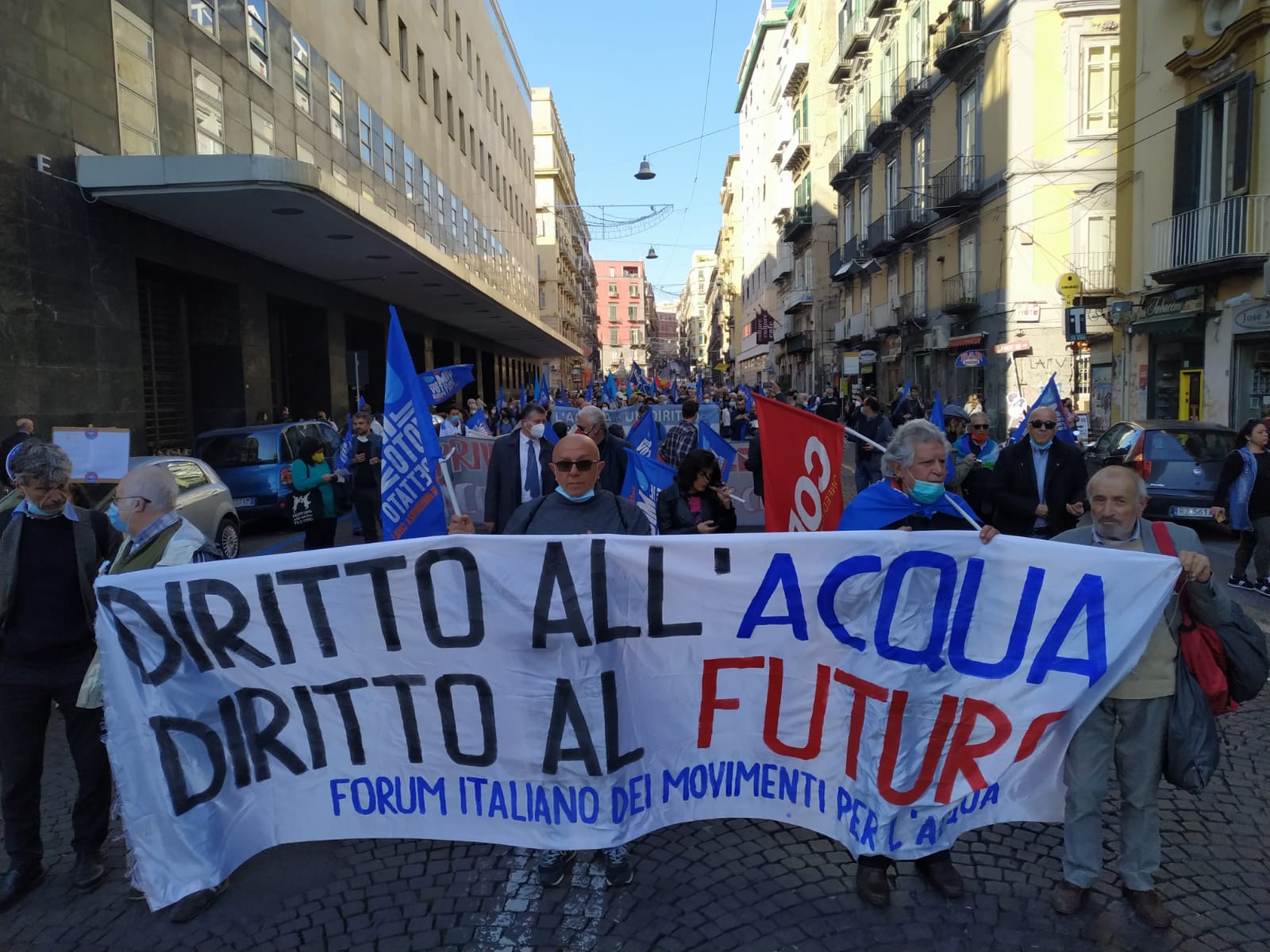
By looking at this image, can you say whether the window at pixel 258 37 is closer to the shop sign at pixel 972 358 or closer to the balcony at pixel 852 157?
the shop sign at pixel 972 358

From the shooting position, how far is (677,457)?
10.2m

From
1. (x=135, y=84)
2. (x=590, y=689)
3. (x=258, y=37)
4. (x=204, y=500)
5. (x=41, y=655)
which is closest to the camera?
(x=590, y=689)

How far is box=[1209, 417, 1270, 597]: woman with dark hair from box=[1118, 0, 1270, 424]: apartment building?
401 inches

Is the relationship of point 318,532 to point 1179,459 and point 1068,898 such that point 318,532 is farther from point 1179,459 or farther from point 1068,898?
point 1179,459

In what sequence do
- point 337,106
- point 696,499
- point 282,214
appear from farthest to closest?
Result: point 337,106, point 282,214, point 696,499

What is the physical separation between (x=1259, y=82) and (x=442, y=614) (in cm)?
1890

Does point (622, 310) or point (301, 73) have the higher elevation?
point (622, 310)

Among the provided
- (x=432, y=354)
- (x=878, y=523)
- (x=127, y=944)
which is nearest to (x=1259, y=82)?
(x=878, y=523)

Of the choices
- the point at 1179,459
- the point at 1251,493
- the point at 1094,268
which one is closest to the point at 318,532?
the point at 1251,493

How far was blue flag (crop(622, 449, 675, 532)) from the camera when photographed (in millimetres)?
8375

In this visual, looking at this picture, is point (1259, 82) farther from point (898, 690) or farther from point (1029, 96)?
point (898, 690)

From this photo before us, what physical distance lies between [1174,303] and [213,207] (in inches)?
743

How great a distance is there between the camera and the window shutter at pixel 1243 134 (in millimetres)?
16094

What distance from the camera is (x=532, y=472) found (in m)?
6.91
